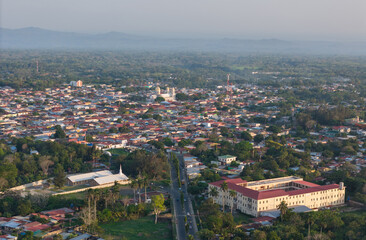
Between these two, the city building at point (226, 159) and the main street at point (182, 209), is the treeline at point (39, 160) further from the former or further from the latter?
the city building at point (226, 159)

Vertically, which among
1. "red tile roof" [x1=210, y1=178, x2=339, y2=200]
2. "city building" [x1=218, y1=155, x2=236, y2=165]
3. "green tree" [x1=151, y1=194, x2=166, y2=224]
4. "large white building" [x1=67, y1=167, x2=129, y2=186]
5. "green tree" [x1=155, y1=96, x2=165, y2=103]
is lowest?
"green tree" [x1=155, y1=96, x2=165, y2=103]

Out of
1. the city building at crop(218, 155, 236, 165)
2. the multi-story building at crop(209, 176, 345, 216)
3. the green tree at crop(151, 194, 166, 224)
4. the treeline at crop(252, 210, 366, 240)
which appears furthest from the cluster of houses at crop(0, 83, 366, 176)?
the treeline at crop(252, 210, 366, 240)

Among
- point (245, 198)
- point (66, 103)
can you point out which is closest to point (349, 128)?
point (245, 198)

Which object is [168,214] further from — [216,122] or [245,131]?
[216,122]

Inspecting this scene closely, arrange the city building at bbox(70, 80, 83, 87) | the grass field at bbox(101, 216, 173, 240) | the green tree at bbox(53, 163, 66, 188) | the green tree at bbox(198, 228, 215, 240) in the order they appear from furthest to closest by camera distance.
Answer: the city building at bbox(70, 80, 83, 87), the green tree at bbox(53, 163, 66, 188), the grass field at bbox(101, 216, 173, 240), the green tree at bbox(198, 228, 215, 240)

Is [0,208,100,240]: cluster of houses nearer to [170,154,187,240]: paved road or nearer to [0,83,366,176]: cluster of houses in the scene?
[170,154,187,240]: paved road

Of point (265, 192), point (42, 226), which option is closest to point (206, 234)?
point (265, 192)
